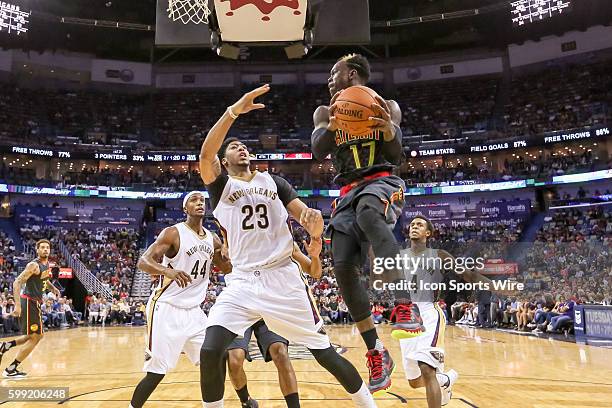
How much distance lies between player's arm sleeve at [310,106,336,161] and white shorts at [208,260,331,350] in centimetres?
106

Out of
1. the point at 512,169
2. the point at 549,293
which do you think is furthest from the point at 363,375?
the point at 512,169

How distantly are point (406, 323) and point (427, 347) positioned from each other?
1879 millimetres

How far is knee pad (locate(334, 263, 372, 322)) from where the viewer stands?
3732 mm

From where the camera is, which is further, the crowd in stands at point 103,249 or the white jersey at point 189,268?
the crowd in stands at point 103,249

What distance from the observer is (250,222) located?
4.46 metres

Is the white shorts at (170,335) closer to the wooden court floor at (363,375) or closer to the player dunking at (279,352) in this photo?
the player dunking at (279,352)

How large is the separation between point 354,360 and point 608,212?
22.4m

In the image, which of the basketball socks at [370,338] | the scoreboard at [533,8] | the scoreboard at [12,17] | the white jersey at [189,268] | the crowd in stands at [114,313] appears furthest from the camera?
the scoreboard at [533,8]

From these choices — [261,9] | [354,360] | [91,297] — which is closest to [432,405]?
[261,9]

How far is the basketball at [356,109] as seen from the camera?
3744 millimetres

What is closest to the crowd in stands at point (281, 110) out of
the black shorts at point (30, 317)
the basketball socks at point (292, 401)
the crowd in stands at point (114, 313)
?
the crowd in stands at point (114, 313)

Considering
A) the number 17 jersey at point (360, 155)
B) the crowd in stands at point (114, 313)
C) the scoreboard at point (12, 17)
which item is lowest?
the crowd in stands at point (114, 313)

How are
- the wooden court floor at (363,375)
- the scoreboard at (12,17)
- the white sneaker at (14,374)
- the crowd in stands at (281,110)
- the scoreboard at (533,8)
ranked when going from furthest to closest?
the crowd in stands at (281,110) → the scoreboard at (533,8) → the scoreboard at (12,17) → the white sneaker at (14,374) → the wooden court floor at (363,375)

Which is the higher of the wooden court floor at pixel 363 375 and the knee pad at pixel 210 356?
the knee pad at pixel 210 356
